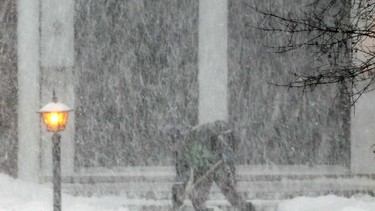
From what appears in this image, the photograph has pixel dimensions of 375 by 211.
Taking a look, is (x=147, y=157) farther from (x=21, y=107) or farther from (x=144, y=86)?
(x=21, y=107)

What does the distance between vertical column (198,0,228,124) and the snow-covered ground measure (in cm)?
257

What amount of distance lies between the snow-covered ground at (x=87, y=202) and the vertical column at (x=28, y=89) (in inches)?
24.5

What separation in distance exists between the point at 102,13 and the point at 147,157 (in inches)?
118

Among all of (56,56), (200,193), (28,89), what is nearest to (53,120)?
(200,193)

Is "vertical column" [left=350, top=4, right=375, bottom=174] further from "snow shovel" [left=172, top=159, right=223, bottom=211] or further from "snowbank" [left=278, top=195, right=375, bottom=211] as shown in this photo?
"snow shovel" [left=172, top=159, right=223, bottom=211]

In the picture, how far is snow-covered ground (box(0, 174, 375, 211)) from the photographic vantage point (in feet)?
34.0

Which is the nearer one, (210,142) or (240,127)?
(210,142)

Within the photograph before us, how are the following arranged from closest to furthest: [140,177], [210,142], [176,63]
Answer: [210,142] < [140,177] < [176,63]

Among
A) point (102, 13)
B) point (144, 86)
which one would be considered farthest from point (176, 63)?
point (102, 13)

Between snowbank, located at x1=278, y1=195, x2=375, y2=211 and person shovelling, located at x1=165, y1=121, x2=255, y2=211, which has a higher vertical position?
person shovelling, located at x1=165, y1=121, x2=255, y2=211

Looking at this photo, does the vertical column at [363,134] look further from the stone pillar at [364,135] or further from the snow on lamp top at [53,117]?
the snow on lamp top at [53,117]

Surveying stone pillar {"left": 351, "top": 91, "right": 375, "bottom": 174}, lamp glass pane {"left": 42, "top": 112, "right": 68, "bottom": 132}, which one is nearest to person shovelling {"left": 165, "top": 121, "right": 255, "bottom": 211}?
lamp glass pane {"left": 42, "top": 112, "right": 68, "bottom": 132}

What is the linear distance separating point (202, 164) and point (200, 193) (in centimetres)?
44

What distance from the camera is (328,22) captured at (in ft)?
42.4
